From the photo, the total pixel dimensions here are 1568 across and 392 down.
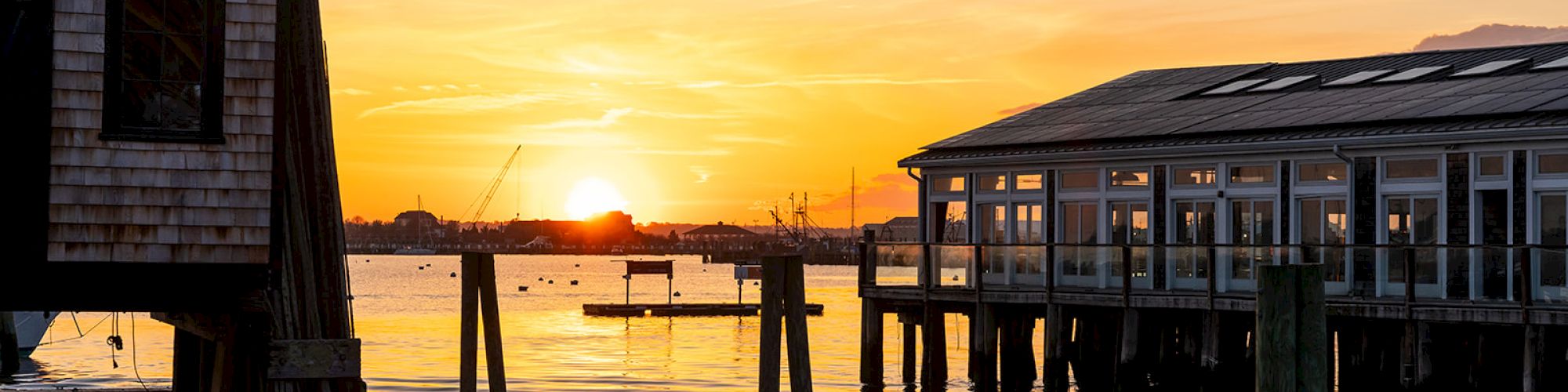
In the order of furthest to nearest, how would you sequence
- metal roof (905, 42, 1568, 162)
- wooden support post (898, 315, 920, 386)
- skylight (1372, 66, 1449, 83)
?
wooden support post (898, 315, 920, 386)
skylight (1372, 66, 1449, 83)
metal roof (905, 42, 1568, 162)

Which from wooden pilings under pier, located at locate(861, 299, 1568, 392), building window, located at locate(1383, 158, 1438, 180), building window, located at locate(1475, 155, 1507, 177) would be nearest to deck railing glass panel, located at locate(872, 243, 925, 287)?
wooden pilings under pier, located at locate(861, 299, 1568, 392)

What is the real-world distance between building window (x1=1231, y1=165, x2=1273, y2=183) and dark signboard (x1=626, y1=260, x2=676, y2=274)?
44651 mm

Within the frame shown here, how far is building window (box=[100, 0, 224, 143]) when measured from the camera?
1411cm

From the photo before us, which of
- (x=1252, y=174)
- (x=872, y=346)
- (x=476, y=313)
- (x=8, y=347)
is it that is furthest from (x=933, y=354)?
(x=8, y=347)

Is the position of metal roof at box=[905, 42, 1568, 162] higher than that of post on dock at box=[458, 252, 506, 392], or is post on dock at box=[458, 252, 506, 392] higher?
metal roof at box=[905, 42, 1568, 162]

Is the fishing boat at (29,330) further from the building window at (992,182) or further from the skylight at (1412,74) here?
the skylight at (1412,74)

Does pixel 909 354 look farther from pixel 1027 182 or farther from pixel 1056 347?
pixel 1056 347

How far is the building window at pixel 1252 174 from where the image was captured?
29.8m

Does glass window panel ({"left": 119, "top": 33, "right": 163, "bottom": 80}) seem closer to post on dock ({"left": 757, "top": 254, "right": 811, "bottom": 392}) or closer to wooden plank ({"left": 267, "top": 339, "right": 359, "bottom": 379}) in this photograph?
wooden plank ({"left": 267, "top": 339, "right": 359, "bottom": 379})

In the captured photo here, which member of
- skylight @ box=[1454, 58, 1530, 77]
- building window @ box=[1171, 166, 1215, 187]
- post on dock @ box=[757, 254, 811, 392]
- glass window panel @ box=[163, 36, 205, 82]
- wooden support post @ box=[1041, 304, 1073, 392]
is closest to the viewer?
glass window panel @ box=[163, 36, 205, 82]

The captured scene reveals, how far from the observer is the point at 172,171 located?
14180mm

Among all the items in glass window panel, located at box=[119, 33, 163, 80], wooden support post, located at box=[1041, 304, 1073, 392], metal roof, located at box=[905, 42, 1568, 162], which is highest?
metal roof, located at box=[905, 42, 1568, 162]

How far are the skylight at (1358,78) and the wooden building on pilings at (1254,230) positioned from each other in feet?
0.40

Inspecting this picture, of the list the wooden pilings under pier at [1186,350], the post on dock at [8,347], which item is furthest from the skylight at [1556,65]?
the post on dock at [8,347]
